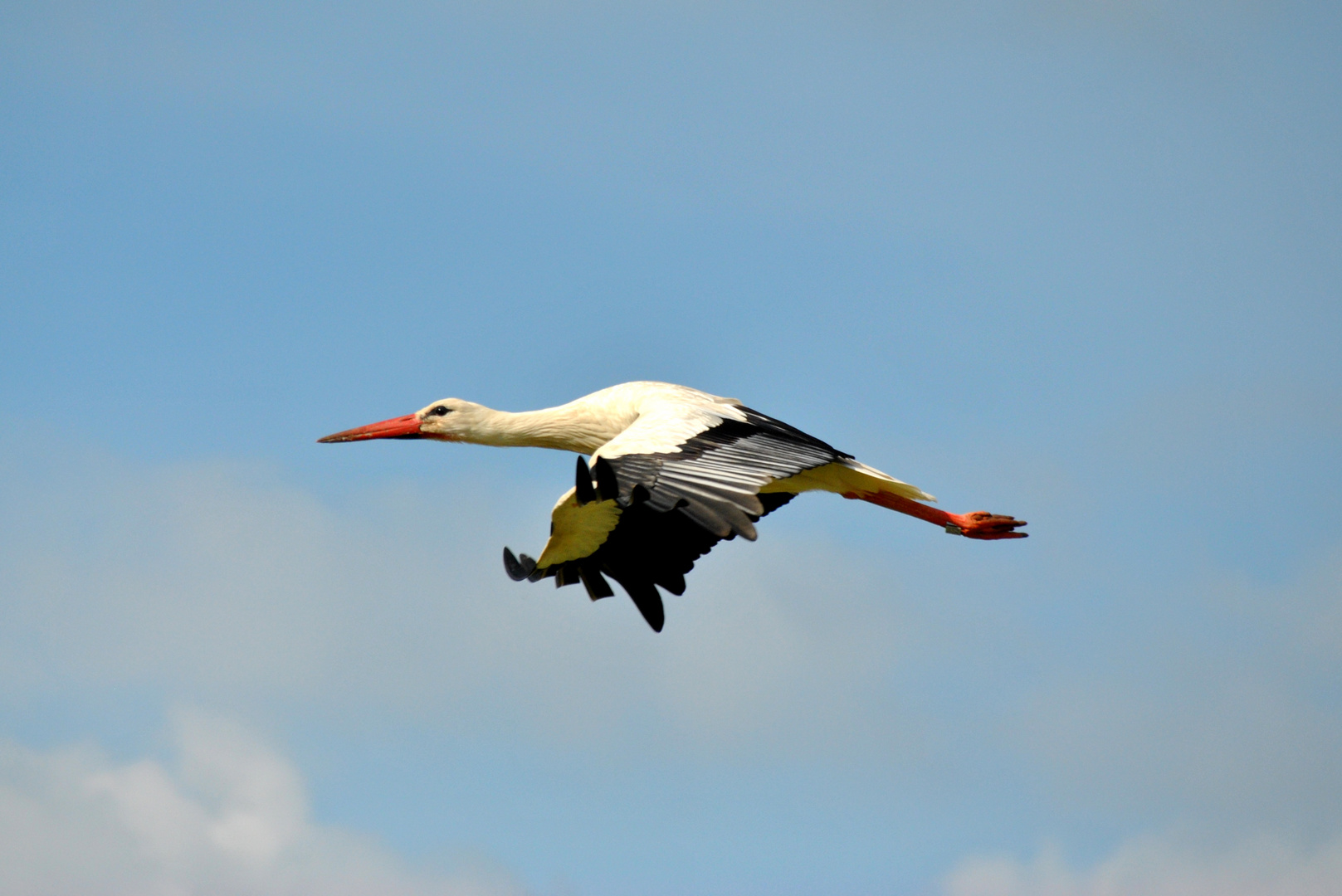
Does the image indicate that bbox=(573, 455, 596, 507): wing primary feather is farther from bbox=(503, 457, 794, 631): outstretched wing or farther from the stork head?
the stork head

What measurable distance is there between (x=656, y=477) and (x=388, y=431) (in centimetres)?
416

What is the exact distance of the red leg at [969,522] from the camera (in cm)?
1112

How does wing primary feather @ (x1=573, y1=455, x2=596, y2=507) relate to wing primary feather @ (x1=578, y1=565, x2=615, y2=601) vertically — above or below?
below

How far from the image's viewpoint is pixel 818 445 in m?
9.06

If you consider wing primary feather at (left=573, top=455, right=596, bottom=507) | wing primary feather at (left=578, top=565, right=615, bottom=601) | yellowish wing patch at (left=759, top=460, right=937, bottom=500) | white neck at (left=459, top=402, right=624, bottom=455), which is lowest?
wing primary feather at (left=573, top=455, right=596, bottom=507)

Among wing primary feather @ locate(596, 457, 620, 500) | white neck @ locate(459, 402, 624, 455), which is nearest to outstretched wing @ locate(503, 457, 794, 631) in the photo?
white neck @ locate(459, 402, 624, 455)

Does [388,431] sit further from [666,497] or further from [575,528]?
[666,497]

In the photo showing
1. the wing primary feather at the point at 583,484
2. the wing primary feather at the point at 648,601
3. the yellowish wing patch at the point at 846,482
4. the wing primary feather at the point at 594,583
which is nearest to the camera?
the wing primary feather at the point at 583,484

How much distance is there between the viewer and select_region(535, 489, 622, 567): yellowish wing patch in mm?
9508

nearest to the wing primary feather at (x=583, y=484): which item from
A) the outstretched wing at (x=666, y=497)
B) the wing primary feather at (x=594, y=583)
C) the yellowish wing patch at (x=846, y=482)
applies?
the outstretched wing at (x=666, y=497)

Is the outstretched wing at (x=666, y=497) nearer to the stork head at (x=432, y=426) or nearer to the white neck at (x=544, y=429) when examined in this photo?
the white neck at (x=544, y=429)

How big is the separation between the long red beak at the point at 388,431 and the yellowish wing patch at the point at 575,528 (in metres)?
1.87

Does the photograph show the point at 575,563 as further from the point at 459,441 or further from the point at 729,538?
the point at 729,538

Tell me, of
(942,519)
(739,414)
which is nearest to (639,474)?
(739,414)
